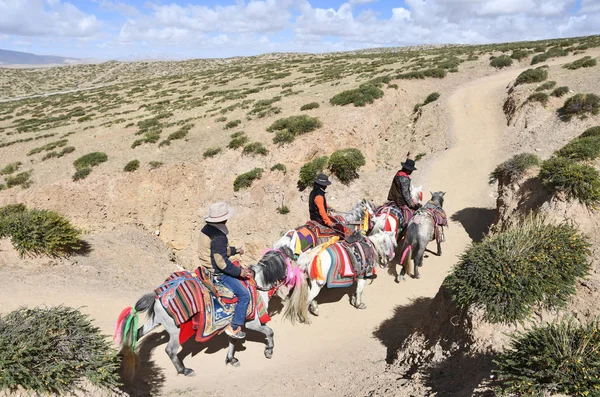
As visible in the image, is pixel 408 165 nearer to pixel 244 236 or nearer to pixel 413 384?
pixel 413 384

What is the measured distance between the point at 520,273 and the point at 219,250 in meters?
5.51

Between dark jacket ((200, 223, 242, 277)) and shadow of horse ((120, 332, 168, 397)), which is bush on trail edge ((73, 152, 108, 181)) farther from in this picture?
dark jacket ((200, 223, 242, 277))

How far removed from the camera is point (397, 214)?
10.8 m

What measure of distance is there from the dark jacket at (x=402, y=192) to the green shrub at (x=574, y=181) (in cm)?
397

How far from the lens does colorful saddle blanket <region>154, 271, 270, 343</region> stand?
6.55 meters

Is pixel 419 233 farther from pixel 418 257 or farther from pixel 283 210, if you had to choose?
pixel 283 210

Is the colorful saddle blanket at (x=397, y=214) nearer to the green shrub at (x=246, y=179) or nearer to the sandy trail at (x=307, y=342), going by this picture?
the sandy trail at (x=307, y=342)

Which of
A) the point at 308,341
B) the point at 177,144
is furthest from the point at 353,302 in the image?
the point at 177,144

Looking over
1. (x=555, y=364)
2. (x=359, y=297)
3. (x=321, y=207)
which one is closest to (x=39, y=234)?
(x=321, y=207)

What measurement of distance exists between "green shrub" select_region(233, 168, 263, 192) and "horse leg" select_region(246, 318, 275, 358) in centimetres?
1135

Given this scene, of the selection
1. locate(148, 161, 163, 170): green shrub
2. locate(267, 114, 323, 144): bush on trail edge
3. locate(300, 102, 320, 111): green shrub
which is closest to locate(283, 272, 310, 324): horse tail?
locate(267, 114, 323, 144): bush on trail edge

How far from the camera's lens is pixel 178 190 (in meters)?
19.0

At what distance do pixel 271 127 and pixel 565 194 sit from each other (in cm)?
1623

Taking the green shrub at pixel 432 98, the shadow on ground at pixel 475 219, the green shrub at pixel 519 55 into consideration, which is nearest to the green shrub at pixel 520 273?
the shadow on ground at pixel 475 219
